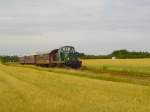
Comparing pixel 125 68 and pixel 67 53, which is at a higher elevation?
pixel 67 53

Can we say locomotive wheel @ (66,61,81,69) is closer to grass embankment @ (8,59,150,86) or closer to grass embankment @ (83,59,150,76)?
grass embankment @ (83,59,150,76)

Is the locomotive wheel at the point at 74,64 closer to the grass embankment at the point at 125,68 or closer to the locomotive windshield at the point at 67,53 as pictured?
the locomotive windshield at the point at 67,53

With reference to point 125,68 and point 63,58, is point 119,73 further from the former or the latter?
point 63,58

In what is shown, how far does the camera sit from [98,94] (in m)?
18.9

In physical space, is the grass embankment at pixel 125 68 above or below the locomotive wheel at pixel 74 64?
below

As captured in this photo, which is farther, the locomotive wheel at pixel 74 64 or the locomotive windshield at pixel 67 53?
the locomotive windshield at pixel 67 53

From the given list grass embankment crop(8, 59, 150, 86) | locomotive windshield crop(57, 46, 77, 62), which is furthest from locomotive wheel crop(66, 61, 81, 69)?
grass embankment crop(8, 59, 150, 86)

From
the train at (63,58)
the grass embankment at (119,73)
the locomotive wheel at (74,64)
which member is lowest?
the grass embankment at (119,73)

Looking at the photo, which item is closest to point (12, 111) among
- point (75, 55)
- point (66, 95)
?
point (66, 95)

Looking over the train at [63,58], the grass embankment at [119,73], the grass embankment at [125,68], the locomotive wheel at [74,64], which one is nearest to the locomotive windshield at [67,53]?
the train at [63,58]

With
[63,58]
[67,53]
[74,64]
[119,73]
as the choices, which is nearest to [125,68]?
[74,64]

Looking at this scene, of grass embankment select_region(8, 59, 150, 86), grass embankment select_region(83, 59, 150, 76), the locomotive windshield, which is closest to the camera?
grass embankment select_region(8, 59, 150, 86)

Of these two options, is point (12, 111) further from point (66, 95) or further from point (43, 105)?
point (66, 95)

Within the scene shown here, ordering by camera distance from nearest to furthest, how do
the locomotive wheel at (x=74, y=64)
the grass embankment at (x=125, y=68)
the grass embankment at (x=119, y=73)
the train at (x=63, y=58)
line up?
the grass embankment at (x=119, y=73)
the grass embankment at (x=125, y=68)
the locomotive wheel at (x=74, y=64)
the train at (x=63, y=58)
